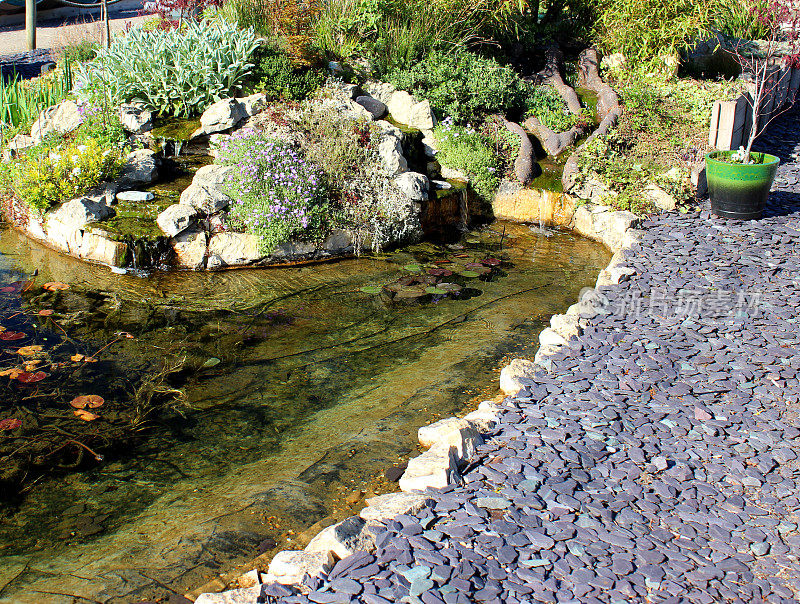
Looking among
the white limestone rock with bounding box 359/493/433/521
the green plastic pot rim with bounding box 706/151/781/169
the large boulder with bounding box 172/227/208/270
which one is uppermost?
the green plastic pot rim with bounding box 706/151/781/169

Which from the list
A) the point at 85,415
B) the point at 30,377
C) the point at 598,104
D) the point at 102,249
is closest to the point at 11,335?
the point at 30,377

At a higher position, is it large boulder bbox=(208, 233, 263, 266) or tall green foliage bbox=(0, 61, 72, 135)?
tall green foliage bbox=(0, 61, 72, 135)

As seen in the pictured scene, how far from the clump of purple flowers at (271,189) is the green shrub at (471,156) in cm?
192

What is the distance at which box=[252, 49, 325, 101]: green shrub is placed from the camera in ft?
26.1

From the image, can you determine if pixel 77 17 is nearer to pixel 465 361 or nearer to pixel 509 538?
pixel 465 361

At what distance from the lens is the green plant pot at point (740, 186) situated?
6.64 metres

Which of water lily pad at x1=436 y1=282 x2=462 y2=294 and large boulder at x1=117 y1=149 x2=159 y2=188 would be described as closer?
water lily pad at x1=436 y1=282 x2=462 y2=294

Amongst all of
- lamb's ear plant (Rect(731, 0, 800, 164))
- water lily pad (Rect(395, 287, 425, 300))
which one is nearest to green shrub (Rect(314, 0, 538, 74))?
lamb's ear plant (Rect(731, 0, 800, 164))

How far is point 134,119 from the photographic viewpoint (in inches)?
295

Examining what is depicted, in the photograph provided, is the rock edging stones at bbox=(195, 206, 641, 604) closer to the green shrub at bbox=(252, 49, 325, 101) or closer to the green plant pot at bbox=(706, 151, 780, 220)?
the green plant pot at bbox=(706, 151, 780, 220)

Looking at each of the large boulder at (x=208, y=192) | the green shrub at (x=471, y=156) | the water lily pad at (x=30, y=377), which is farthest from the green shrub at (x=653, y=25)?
the water lily pad at (x=30, y=377)

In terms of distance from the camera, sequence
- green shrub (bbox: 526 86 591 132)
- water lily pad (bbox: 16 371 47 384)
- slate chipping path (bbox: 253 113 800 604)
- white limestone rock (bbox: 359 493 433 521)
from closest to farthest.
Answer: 1. slate chipping path (bbox: 253 113 800 604)
2. white limestone rock (bbox: 359 493 433 521)
3. water lily pad (bbox: 16 371 47 384)
4. green shrub (bbox: 526 86 591 132)

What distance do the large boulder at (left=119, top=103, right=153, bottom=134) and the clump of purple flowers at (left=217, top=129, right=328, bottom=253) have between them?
122 cm

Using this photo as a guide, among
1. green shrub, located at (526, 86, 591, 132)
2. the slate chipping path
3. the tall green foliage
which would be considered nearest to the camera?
the slate chipping path
